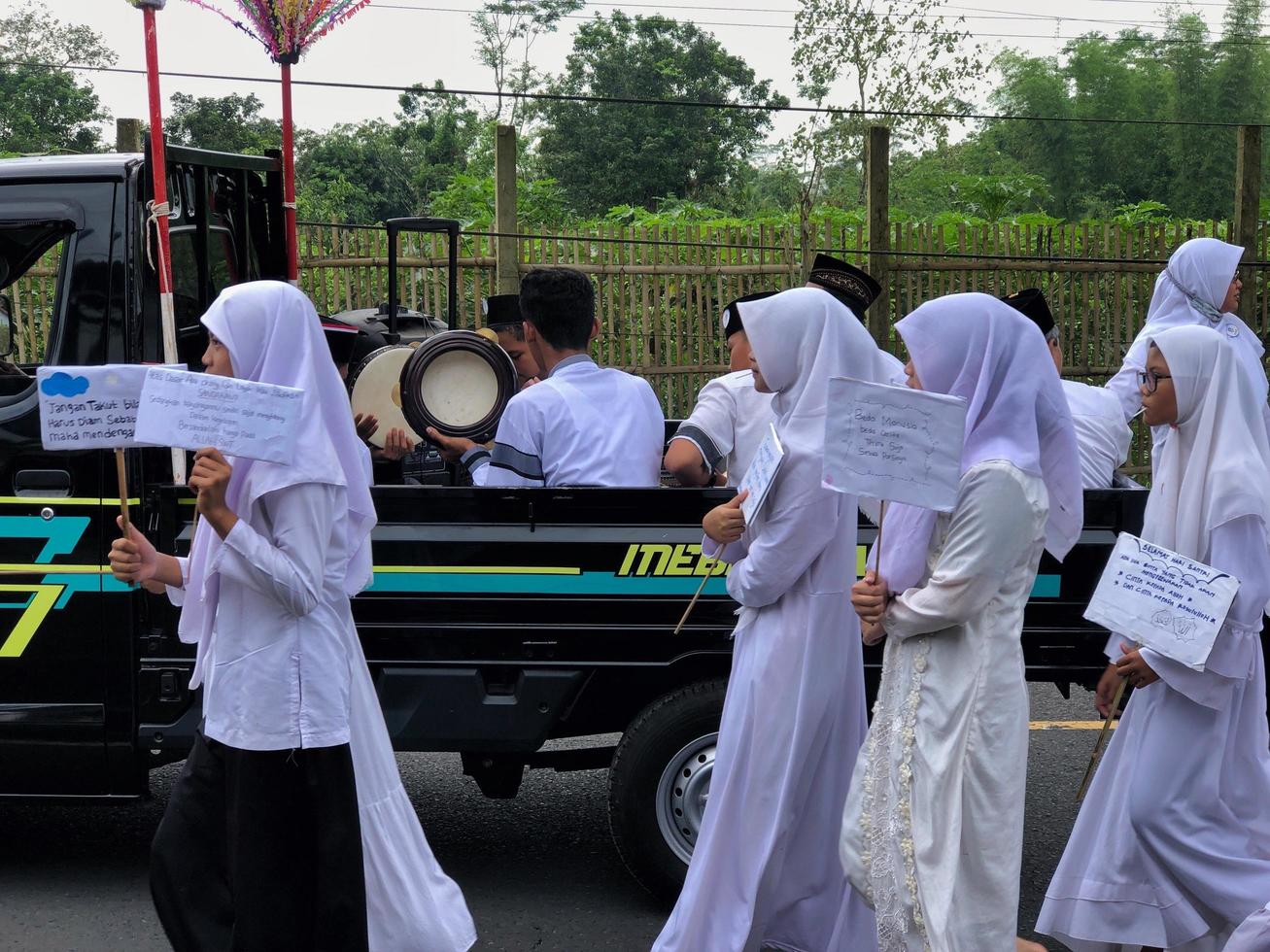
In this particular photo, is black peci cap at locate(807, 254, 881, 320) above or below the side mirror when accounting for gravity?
above

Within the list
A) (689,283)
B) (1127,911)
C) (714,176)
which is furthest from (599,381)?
(714,176)

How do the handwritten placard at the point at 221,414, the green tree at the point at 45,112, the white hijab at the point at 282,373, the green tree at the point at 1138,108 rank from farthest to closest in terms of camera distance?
the green tree at the point at 1138,108, the green tree at the point at 45,112, the white hijab at the point at 282,373, the handwritten placard at the point at 221,414

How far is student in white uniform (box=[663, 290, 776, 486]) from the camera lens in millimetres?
4570

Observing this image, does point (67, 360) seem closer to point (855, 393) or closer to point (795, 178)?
point (855, 393)

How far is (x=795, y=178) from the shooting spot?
2539 centimetres

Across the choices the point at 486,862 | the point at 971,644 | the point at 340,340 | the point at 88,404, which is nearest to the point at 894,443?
the point at 971,644

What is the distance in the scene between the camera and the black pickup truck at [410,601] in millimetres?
4312

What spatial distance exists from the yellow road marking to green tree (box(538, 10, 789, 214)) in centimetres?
2236

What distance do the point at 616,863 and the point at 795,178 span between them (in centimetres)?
2155

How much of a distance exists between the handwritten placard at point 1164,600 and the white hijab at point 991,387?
0.43m

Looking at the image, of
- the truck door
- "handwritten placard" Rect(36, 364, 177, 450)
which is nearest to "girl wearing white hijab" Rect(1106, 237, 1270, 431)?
the truck door

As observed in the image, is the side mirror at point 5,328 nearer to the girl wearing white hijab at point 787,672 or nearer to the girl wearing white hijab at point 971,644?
the girl wearing white hijab at point 787,672

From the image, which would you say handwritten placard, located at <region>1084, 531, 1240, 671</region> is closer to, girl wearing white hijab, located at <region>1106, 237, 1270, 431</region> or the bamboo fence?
girl wearing white hijab, located at <region>1106, 237, 1270, 431</region>

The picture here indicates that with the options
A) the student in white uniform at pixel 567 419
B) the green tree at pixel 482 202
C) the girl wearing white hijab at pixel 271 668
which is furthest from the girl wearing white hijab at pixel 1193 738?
the green tree at pixel 482 202
